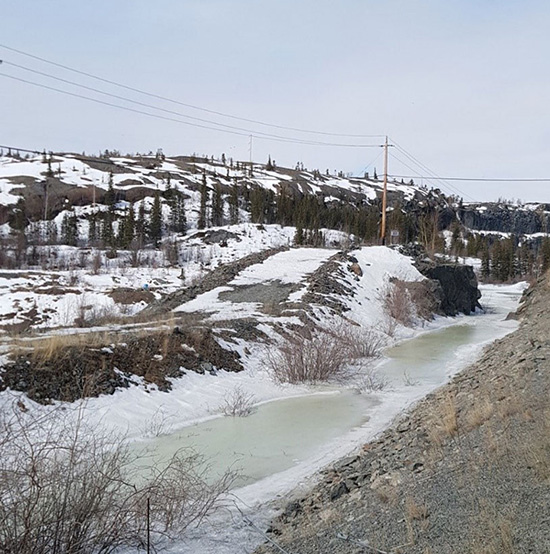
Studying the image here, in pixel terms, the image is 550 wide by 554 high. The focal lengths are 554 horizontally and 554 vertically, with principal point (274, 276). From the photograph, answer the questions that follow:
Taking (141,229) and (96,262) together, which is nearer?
(96,262)

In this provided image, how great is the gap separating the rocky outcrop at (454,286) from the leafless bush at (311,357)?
20.4 meters

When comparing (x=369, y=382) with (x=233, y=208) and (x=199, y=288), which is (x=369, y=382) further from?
(x=233, y=208)

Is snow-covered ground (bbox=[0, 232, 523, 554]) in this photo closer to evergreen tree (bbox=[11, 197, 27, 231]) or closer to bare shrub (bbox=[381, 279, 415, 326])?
bare shrub (bbox=[381, 279, 415, 326])

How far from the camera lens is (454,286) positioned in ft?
141

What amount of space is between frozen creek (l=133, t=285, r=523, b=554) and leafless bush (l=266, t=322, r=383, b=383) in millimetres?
1028

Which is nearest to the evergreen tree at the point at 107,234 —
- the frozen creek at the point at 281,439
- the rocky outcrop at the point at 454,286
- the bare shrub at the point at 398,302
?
the rocky outcrop at the point at 454,286

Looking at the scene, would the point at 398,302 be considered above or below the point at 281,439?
above

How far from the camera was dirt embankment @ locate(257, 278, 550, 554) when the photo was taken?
18.2 feet

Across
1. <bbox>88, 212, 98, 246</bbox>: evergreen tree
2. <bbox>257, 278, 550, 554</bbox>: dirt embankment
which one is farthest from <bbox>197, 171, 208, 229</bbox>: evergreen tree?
<bbox>257, 278, 550, 554</bbox>: dirt embankment

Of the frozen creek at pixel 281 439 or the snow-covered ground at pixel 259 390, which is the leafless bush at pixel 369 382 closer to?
the frozen creek at pixel 281 439

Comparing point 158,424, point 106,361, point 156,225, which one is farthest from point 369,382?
point 156,225

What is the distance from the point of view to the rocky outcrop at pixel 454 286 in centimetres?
4106

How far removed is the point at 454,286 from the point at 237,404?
32281mm

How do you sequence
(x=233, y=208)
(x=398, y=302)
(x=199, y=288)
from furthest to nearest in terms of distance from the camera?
(x=233, y=208), (x=398, y=302), (x=199, y=288)
